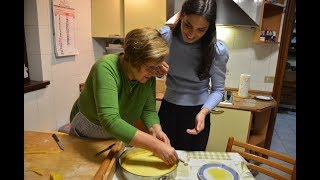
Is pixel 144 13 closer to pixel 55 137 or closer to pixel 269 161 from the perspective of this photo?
pixel 55 137

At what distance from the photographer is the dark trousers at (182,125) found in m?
1.41

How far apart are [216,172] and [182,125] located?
0.51 meters

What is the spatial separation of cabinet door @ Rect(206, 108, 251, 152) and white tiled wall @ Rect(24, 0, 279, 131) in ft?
2.02

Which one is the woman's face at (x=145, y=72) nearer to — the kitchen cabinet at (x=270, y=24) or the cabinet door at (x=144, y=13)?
the cabinet door at (x=144, y=13)

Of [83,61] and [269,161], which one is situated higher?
[83,61]

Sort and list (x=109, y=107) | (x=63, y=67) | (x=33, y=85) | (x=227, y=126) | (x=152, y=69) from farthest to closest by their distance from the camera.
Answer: (x=63, y=67) → (x=227, y=126) → (x=33, y=85) → (x=152, y=69) → (x=109, y=107)

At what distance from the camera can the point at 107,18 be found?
2527 mm

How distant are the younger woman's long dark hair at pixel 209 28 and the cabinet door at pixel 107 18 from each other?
53.1 inches

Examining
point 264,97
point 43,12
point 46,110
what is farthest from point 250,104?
point 43,12

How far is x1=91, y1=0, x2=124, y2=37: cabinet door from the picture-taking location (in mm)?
2502

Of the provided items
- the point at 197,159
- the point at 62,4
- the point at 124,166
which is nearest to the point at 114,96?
the point at 124,166

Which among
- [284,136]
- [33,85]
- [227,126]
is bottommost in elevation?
[284,136]

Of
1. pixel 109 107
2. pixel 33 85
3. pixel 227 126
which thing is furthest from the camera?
pixel 227 126

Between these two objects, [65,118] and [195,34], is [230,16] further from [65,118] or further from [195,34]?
[65,118]
